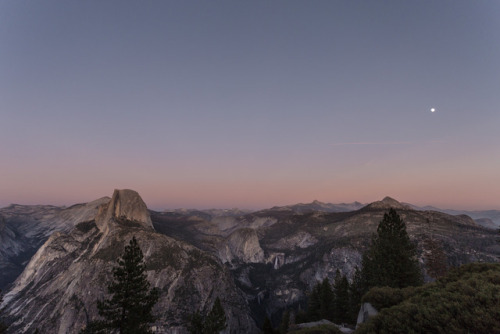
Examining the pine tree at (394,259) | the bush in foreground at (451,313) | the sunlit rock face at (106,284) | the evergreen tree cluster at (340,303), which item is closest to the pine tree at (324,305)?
the evergreen tree cluster at (340,303)

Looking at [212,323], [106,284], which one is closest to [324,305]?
[212,323]

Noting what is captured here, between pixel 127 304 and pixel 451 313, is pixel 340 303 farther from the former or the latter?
pixel 451 313

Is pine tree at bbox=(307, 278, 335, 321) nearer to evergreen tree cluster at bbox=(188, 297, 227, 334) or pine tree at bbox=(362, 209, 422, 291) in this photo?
pine tree at bbox=(362, 209, 422, 291)

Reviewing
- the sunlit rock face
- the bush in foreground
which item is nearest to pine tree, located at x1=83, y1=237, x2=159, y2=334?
the bush in foreground

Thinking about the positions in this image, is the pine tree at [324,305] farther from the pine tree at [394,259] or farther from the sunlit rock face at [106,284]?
the sunlit rock face at [106,284]

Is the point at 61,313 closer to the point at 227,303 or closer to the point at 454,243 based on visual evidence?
the point at 227,303

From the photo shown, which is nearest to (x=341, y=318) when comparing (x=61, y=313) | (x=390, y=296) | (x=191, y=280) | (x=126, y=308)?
(x=390, y=296)
